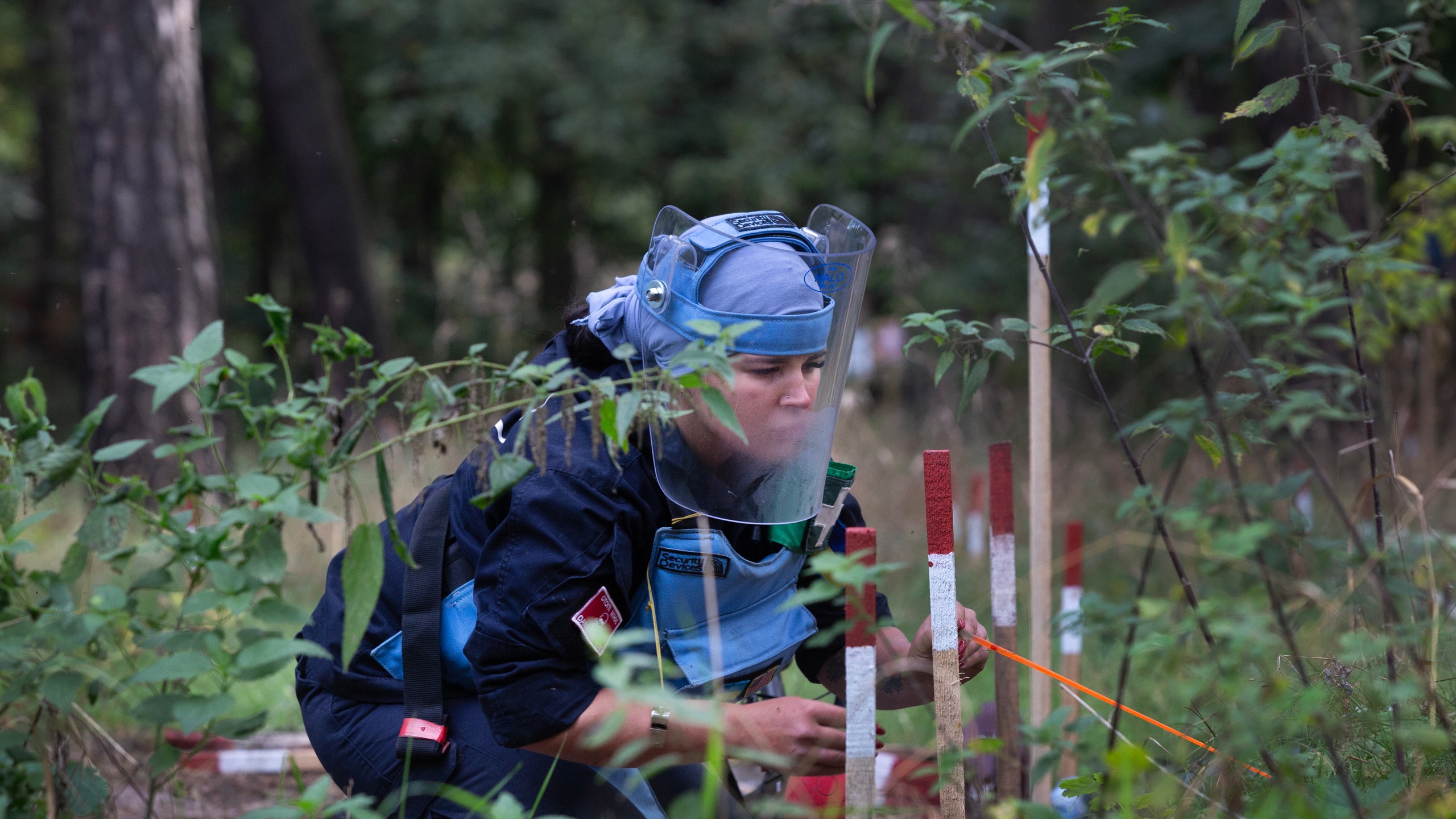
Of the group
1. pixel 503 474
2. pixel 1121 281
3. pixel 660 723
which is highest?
pixel 1121 281

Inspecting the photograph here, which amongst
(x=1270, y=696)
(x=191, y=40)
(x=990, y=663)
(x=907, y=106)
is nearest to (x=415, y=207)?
(x=907, y=106)

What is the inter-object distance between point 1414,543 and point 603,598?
1.21m

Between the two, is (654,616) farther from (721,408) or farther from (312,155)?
(312,155)

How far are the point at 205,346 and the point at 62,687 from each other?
50cm

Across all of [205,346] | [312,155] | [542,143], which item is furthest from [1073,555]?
[542,143]

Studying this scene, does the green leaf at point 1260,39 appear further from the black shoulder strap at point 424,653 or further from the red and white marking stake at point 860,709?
the black shoulder strap at point 424,653

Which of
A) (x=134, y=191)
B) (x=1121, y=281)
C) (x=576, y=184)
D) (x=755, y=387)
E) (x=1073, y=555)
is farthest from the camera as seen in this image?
(x=576, y=184)

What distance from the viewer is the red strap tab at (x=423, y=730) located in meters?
1.87

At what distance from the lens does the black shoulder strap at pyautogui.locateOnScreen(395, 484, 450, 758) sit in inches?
74.1

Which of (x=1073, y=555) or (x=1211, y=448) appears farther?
(x=1073, y=555)

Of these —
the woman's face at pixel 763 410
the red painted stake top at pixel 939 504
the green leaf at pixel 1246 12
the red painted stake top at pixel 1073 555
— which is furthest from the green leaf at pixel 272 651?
the red painted stake top at pixel 1073 555

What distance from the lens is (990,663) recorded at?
3.88 meters

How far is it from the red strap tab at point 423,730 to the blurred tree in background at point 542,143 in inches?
164

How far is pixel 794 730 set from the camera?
1.72 metres
